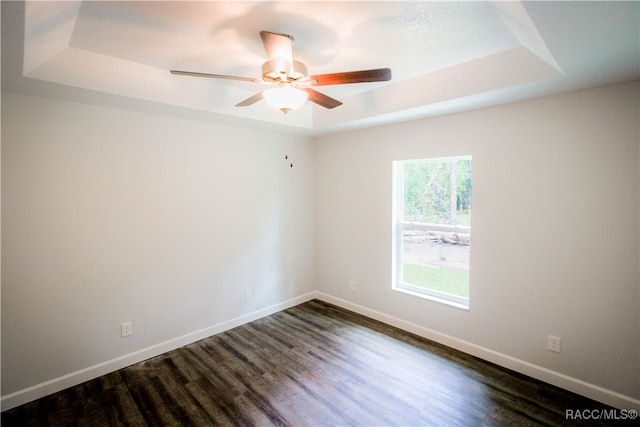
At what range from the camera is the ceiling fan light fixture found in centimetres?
182

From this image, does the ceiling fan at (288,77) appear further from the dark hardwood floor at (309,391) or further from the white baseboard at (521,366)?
the white baseboard at (521,366)

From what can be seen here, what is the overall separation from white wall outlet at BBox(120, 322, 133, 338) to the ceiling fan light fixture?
2.38m

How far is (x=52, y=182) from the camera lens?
2.37 m

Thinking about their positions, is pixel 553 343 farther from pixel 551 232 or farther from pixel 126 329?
pixel 126 329

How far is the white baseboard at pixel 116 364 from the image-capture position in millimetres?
2260

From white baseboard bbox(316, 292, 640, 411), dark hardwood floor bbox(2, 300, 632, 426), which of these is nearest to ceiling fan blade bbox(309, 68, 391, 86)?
dark hardwood floor bbox(2, 300, 632, 426)

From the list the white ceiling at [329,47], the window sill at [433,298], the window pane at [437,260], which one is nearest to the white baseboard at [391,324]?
the window sill at [433,298]

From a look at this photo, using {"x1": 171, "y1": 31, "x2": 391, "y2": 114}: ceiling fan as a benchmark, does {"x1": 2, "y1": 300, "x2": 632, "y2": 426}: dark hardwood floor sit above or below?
below

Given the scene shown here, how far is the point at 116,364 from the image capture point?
8.82 ft

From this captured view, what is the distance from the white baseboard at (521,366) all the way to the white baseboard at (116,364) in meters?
1.56

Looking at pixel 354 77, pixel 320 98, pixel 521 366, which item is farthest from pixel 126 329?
pixel 521 366

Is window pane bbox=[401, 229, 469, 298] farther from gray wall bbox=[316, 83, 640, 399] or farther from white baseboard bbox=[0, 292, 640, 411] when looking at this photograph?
white baseboard bbox=[0, 292, 640, 411]

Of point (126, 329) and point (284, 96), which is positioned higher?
point (284, 96)

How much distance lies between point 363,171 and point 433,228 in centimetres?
107
